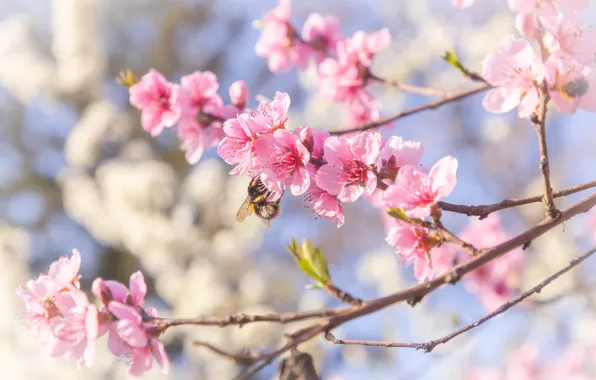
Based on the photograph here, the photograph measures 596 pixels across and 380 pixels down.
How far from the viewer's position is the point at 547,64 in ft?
1.79

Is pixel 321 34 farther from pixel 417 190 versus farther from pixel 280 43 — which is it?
pixel 417 190

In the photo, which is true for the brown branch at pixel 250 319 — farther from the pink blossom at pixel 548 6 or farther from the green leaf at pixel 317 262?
the pink blossom at pixel 548 6

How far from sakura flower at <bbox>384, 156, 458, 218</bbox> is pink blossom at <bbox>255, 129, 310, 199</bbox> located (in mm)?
77

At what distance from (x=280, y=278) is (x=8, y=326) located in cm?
129

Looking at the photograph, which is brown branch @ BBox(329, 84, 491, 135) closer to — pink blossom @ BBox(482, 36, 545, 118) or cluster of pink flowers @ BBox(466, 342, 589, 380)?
pink blossom @ BBox(482, 36, 545, 118)

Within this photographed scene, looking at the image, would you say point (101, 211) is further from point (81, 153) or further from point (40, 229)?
point (40, 229)

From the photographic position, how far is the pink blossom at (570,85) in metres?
0.53

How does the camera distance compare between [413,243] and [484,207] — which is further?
[413,243]

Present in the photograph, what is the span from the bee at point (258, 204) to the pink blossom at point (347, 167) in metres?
0.07

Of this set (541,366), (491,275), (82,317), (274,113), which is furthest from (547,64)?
(541,366)

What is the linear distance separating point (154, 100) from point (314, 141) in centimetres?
41

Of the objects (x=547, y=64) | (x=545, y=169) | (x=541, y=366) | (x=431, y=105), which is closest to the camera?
(x=545, y=169)

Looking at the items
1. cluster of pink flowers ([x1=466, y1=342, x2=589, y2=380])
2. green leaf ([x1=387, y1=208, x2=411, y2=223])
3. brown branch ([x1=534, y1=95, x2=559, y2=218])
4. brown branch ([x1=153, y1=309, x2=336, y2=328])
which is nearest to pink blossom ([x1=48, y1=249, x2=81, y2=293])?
brown branch ([x1=153, y1=309, x2=336, y2=328])

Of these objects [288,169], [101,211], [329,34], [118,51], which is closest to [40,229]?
[101,211]
